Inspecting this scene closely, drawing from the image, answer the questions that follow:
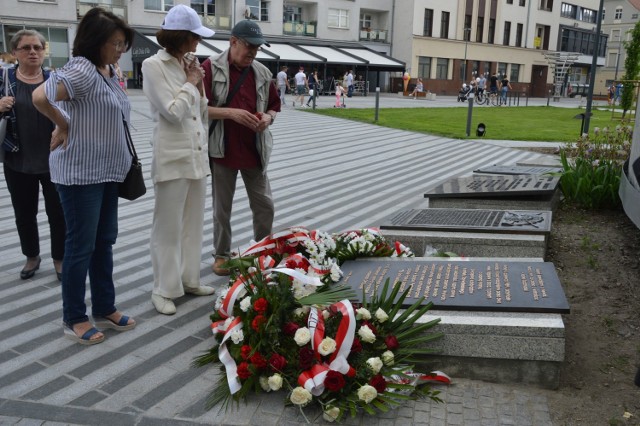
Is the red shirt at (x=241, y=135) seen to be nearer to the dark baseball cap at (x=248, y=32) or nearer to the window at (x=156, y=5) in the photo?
the dark baseball cap at (x=248, y=32)

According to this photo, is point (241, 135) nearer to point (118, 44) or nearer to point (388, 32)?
point (118, 44)

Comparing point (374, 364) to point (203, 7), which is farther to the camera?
point (203, 7)

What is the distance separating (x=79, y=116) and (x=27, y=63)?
1.48m

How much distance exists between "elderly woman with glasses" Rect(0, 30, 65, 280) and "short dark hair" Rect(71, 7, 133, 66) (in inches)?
51.7

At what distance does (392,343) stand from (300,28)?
44.0 meters

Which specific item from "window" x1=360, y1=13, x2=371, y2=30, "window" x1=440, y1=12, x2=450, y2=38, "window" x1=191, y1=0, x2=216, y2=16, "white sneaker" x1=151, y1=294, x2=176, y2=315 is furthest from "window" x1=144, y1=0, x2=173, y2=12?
"white sneaker" x1=151, y1=294, x2=176, y2=315

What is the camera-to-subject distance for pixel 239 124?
17.2ft

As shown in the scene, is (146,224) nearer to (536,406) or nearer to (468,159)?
(536,406)

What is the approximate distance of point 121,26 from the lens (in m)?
3.80

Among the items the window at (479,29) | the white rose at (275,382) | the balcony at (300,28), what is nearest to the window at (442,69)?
the window at (479,29)

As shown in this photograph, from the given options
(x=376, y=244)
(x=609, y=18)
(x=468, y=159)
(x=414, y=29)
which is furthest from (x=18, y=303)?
(x=609, y=18)

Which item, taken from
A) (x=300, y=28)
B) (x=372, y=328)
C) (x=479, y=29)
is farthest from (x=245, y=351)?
(x=479, y=29)

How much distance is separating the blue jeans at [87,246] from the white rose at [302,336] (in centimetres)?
144

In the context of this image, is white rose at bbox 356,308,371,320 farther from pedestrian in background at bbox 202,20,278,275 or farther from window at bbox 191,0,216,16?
window at bbox 191,0,216,16
